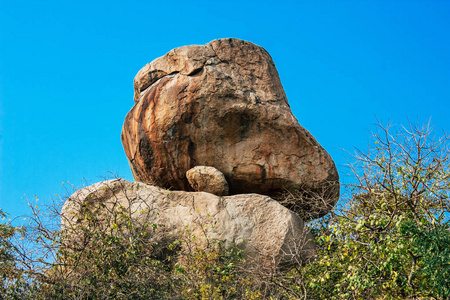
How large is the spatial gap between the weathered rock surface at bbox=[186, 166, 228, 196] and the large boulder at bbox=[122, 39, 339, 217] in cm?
32

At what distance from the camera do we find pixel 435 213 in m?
8.83

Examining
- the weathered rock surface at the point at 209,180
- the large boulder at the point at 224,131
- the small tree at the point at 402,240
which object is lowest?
the small tree at the point at 402,240

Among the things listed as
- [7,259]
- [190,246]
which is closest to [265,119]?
[190,246]

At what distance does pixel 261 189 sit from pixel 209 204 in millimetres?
1832

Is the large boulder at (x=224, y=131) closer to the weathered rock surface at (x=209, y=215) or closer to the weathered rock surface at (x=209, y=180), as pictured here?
Result: the weathered rock surface at (x=209, y=180)

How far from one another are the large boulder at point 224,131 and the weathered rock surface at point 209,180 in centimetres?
32

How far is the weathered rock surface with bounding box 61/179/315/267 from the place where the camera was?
1096 centimetres

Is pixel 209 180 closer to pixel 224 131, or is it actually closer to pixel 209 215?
pixel 224 131

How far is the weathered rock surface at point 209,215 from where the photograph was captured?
10961mm

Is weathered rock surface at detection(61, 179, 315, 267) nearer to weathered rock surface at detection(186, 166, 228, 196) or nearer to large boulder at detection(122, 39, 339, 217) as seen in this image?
weathered rock surface at detection(186, 166, 228, 196)

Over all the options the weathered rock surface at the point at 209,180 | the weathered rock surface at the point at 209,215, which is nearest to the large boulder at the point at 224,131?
the weathered rock surface at the point at 209,180

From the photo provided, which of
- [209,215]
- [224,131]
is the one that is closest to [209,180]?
[224,131]

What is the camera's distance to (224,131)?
1232 cm

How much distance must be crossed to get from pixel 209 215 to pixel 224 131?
2437 millimetres
